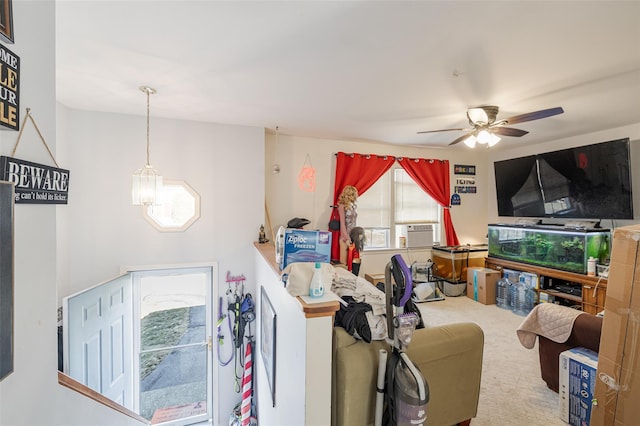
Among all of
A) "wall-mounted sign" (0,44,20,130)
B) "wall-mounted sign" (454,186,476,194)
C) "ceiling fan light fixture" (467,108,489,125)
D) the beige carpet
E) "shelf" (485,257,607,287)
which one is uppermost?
"ceiling fan light fixture" (467,108,489,125)

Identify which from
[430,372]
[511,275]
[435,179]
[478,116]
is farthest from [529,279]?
[430,372]

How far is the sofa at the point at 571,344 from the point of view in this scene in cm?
205

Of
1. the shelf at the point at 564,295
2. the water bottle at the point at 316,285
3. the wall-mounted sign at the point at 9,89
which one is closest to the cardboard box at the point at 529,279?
the shelf at the point at 564,295

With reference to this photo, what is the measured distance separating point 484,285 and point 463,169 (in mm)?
2212

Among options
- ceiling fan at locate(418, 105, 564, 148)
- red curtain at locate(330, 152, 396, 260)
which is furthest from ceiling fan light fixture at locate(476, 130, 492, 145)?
red curtain at locate(330, 152, 396, 260)

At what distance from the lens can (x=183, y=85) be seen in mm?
2281

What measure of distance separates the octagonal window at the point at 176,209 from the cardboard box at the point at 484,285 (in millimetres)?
4530

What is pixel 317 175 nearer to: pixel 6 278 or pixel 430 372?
pixel 430 372

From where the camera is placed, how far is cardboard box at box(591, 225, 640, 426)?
1517 millimetres

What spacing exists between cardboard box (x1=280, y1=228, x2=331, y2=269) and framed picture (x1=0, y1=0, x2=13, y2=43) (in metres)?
1.15

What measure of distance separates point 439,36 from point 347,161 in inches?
109

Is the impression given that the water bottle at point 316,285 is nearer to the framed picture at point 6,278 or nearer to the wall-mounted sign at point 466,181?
the framed picture at point 6,278

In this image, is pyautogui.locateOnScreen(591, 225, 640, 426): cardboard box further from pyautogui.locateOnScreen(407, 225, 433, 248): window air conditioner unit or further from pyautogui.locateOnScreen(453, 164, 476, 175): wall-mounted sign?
pyautogui.locateOnScreen(453, 164, 476, 175): wall-mounted sign

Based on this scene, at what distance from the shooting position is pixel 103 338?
2.59m
